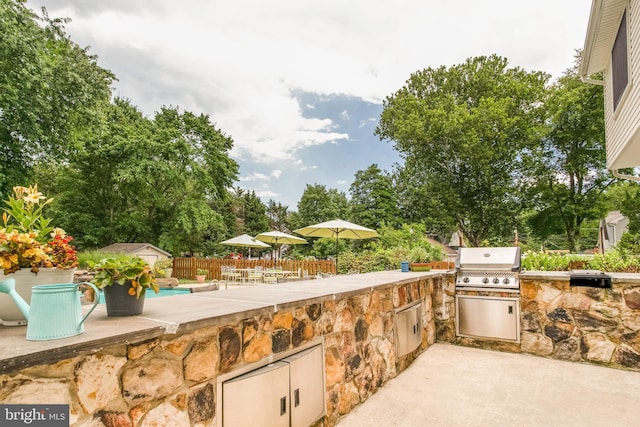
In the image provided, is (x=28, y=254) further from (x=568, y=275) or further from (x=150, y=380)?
(x=568, y=275)

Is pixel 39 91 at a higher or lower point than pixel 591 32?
higher

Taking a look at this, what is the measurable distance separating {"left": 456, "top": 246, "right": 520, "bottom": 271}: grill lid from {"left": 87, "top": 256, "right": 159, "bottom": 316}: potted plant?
388cm

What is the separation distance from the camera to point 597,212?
15617mm

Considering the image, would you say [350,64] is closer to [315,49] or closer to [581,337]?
[315,49]

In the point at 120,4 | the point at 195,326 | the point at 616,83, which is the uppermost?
the point at 120,4

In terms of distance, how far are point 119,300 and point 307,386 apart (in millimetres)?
1205

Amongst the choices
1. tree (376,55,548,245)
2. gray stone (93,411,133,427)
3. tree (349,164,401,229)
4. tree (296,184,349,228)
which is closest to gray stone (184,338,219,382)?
gray stone (93,411,133,427)

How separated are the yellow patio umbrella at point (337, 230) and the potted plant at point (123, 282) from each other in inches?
326

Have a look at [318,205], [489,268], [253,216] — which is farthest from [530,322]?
[253,216]

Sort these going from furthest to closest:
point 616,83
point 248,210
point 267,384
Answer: point 248,210 < point 616,83 < point 267,384

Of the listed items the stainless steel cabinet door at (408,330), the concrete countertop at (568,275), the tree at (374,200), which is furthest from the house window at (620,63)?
the tree at (374,200)

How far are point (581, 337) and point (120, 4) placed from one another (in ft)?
33.0

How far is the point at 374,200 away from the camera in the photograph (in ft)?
77.4

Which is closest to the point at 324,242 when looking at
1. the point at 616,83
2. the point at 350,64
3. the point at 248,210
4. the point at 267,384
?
the point at 248,210
